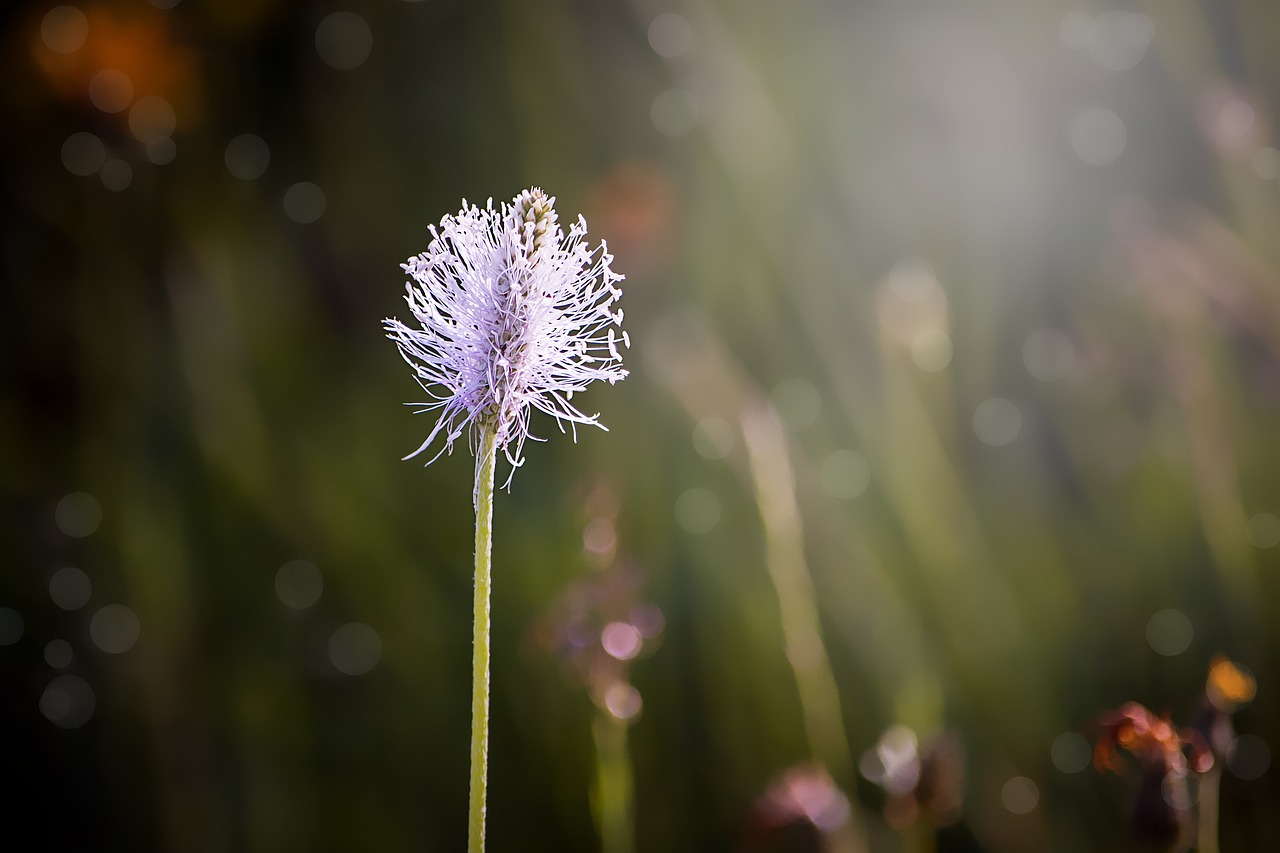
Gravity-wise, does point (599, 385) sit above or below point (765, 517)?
above

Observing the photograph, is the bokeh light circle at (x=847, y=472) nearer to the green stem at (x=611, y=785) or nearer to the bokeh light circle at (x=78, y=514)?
the green stem at (x=611, y=785)

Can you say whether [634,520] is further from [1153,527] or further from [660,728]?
[1153,527]

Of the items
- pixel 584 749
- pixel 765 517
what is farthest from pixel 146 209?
pixel 765 517

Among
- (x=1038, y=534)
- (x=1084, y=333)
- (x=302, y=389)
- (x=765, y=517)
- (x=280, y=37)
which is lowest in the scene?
(x=1038, y=534)

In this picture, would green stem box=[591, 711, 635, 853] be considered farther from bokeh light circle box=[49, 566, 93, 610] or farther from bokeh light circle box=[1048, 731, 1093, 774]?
bokeh light circle box=[49, 566, 93, 610]

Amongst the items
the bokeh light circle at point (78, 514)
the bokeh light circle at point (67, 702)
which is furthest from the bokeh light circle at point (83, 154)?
the bokeh light circle at point (67, 702)

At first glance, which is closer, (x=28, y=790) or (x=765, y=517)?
(x=765, y=517)

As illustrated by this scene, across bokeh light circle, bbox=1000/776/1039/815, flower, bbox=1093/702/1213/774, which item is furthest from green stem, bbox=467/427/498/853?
bokeh light circle, bbox=1000/776/1039/815
